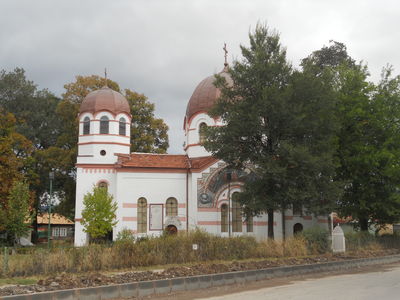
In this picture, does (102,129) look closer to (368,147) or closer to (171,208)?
(171,208)

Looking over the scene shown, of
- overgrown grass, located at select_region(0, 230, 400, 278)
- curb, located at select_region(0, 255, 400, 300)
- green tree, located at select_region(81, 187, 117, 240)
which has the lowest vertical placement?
curb, located at select_region(0, 255, 400, 300)

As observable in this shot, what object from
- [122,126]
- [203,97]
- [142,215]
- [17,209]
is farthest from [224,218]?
[17,209]

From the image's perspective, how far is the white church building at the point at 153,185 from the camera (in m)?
30.1

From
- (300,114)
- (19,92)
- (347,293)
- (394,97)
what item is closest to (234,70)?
(300,114)

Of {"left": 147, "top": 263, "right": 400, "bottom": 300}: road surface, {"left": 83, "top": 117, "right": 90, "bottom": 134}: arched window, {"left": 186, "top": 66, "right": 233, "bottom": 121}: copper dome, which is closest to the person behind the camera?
{"left": 147, "top": 263, "right": 400, "bottom": 300}: road surface

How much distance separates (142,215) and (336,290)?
786 inches

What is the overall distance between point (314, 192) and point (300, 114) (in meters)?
4.27

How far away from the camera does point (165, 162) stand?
104 ft

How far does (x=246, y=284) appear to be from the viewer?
14.0 meters

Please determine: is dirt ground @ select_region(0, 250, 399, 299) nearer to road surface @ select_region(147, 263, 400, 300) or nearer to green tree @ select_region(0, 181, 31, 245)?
road surface @ select_region(147, 263, 400, 300)

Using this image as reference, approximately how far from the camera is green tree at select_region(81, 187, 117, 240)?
1085 inches

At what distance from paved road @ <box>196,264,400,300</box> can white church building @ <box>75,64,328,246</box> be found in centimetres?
1484

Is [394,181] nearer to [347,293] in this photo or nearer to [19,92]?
[347,293]

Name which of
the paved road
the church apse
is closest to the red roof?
the church apse
